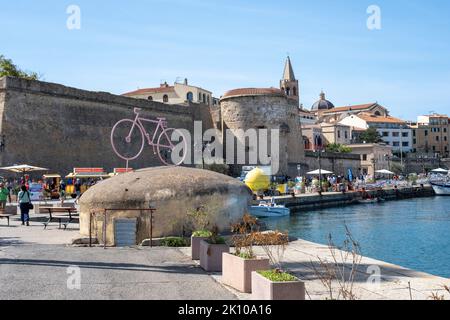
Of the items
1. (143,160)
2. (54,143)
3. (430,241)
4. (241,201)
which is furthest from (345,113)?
(241,201)

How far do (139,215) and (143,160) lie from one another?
31.4 m

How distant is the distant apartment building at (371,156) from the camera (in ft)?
256

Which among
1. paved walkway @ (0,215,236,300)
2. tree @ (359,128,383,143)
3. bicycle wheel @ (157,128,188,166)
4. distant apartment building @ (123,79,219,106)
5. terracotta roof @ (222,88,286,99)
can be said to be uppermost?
distant apartment building @ (123,79,219,106)

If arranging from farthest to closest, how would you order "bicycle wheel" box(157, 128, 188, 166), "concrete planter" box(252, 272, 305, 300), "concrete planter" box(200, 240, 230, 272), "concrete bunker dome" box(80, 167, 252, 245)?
"bicycle wheel" box(157, 128, 188, 166) → "concrete bunker dome" box(80, 167, 252, 245) → "concrete planter" box(200, 240, 230, 272) → "concrete planter" box(252, 272, 305, 300)

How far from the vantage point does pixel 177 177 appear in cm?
1320

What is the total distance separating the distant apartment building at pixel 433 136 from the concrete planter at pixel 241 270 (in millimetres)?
100446

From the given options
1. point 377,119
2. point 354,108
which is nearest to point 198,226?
point 377,119

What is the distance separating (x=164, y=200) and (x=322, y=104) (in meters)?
100

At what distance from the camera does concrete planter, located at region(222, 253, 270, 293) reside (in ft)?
23.6

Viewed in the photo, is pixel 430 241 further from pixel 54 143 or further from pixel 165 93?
pixel 165 93

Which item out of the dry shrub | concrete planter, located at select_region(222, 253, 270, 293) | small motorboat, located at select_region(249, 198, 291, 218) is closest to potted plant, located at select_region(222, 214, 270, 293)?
concrete planter, located at select_region(222, 253, 270, 293)

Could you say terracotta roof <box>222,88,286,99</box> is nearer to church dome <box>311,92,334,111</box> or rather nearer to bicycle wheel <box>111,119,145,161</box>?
bicycle wheel <box>111,119,145,161</box>

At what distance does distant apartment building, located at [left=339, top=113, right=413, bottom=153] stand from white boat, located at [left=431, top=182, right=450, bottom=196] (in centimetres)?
3463
